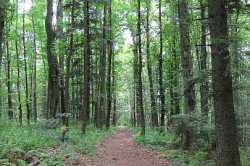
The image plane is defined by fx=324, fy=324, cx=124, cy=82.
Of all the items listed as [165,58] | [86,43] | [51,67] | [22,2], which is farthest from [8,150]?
[22,2]

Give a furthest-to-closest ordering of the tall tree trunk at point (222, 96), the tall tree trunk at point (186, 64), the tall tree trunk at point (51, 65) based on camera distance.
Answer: the tall tree trunk at point (51, 65)
the tall tree trunk at point (186, 64)
the tall tree trunk at point (222, 96)

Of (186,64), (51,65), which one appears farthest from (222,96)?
(51,65)

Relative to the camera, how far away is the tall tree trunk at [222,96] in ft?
23.9

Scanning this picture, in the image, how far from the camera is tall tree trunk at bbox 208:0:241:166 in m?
7.27

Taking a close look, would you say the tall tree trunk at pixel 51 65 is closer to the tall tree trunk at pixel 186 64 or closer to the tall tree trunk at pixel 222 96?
the tall tree trunk at pixel 186 64

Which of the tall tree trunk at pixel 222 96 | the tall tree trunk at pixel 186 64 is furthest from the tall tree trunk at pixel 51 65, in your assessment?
the tall tree trunk at pixel 222 96

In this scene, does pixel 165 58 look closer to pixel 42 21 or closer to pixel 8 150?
pixel 42 21

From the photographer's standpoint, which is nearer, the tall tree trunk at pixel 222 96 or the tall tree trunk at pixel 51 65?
the tall tree trunk at pixel 222 96

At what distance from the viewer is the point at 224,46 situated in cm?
724

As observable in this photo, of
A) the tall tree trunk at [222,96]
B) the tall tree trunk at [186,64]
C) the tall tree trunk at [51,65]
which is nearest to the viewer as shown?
the tall tree trunk at [222,96]

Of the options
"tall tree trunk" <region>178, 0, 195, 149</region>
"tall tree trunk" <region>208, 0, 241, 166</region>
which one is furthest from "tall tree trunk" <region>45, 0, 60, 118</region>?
"tall tree trunk" <region>208, 0, 241, 166</region>

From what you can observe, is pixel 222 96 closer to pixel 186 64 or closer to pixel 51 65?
pixel 186 64

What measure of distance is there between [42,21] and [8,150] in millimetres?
31090

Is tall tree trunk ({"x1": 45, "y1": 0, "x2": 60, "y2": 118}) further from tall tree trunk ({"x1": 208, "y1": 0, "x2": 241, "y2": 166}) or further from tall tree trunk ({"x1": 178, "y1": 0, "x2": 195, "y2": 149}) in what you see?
tall tree trunk ({"x1": 208, "y1": 0, "x2": 241, "y2": 166})
